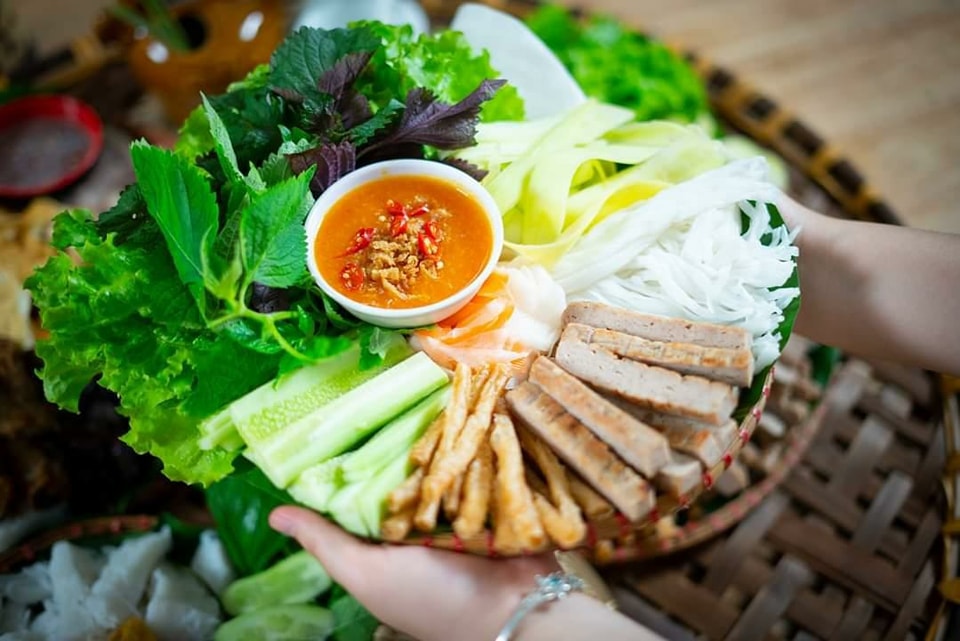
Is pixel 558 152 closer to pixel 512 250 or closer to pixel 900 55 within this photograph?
pixel 512 250

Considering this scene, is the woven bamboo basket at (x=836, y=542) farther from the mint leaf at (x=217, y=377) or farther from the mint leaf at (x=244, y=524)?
the mint leaf at (x=217, y=377)

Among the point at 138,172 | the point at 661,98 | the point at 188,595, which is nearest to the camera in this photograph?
the point at 138,172

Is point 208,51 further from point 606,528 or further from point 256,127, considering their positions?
point 606,528

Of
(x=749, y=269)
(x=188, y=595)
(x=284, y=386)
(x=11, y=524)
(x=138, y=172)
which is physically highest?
(x=138, y=172)

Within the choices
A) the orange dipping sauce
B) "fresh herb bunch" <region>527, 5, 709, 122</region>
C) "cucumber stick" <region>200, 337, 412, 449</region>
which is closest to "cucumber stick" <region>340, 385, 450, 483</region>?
"cucumber stick" <region>200, 337, 412, 449</region>

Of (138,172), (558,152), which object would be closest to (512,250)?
(558,152)

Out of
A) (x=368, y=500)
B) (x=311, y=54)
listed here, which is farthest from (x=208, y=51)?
(x=368, y=500)

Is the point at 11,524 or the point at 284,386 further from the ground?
the point at 284,386

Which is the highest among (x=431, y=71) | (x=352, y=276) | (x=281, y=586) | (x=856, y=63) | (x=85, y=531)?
(x=431, y=71)
